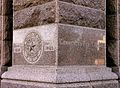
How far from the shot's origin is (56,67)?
4633mm

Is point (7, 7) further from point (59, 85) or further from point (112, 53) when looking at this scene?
point (59, 85)

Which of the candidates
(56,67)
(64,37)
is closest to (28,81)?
(56,67)

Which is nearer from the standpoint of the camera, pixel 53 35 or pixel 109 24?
pixel 53 35

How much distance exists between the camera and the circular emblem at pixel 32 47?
5059 mm

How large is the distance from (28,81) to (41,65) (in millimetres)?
376

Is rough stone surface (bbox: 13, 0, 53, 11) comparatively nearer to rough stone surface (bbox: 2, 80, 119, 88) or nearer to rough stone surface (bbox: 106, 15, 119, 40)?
rough stone surface (bbox: 2, 80, 119, 88)

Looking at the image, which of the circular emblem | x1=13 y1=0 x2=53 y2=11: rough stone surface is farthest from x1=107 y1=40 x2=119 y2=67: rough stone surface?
x1=13 y1=0 x2=53 y2=11: rough stone surface

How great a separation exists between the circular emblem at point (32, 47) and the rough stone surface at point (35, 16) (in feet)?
0.72

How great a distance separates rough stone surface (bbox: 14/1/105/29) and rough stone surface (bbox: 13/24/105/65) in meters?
0.09

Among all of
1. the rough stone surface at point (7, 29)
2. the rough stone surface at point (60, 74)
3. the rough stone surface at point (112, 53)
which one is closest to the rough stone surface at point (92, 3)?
the rough stone surface at point (112, 53)

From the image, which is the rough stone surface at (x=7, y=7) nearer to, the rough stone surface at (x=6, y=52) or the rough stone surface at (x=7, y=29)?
the rough stone surface at (x=7, y=29)

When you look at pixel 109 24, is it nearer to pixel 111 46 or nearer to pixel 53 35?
pixel 111 46

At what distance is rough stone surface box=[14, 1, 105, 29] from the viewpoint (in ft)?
15.7

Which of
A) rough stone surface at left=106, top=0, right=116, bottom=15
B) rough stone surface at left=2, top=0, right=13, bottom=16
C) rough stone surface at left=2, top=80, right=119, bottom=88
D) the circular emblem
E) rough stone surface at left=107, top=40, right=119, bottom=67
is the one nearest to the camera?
rough stone surface at left=2, top=80, right=119, bottom=88
